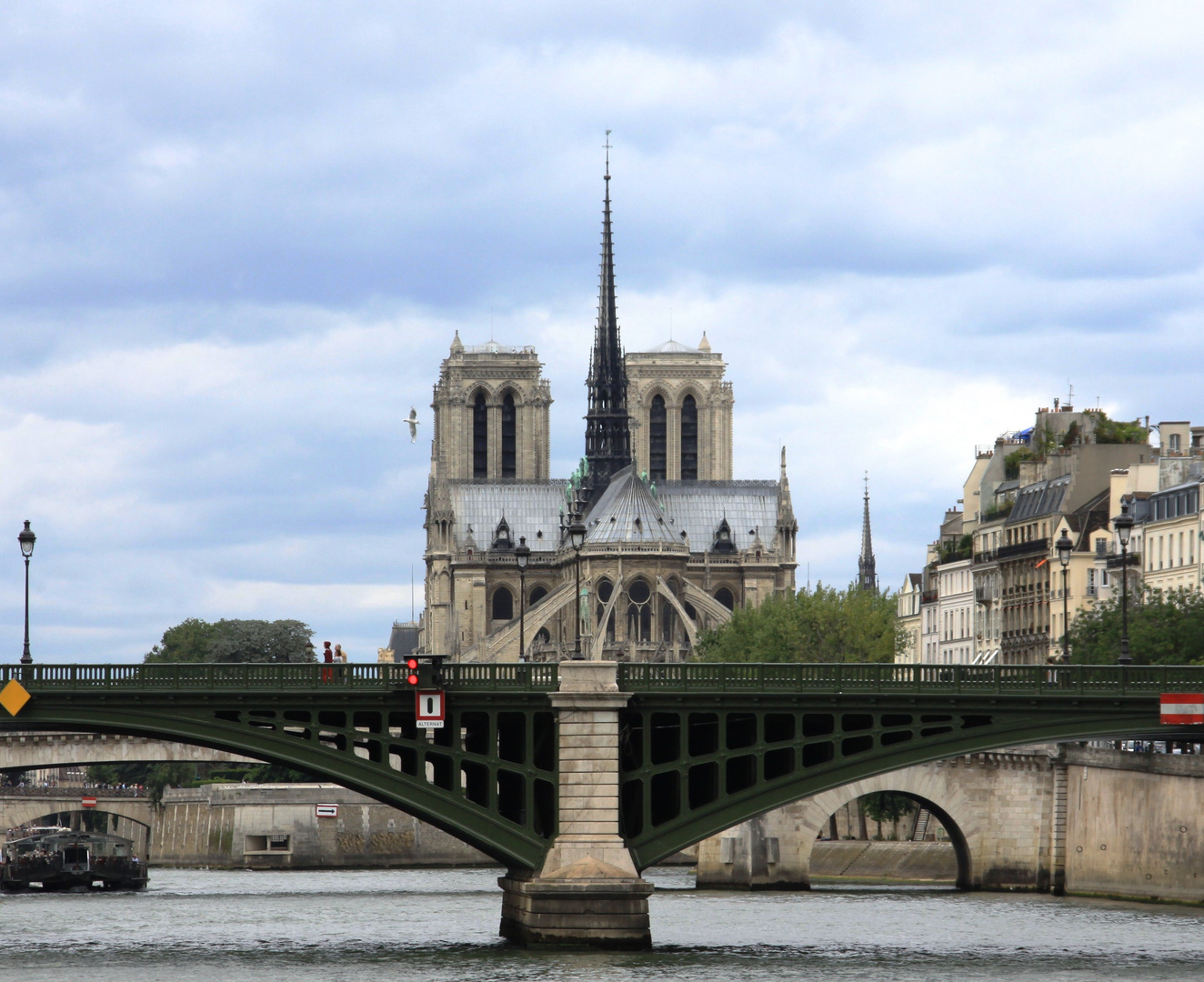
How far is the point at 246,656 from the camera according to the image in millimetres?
146000

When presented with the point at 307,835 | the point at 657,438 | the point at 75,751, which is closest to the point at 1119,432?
the point at 307,835

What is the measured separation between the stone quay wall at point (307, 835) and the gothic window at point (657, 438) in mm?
84082

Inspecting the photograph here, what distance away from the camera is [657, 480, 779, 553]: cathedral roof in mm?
186125

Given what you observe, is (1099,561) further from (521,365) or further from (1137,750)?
(521,365)

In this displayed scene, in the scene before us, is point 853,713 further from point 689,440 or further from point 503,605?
point 689,440

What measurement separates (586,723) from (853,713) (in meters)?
5.30

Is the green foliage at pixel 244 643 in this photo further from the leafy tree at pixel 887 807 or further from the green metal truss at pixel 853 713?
the green metal truss at pixel 853 713

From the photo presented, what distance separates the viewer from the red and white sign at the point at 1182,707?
5484 cm

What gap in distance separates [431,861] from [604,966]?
57.2 meters

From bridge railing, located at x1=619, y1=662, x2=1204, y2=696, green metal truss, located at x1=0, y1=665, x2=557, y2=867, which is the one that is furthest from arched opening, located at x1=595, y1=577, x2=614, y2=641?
green metal truss, located at x1=0, y1=665, x2=557, y2=867

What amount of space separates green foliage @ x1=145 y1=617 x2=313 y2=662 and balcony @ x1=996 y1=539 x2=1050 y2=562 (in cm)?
4029

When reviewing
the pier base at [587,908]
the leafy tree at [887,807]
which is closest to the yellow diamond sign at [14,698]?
the pier base at [587,908]

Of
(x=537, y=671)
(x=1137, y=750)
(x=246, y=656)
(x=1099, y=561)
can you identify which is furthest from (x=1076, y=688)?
(x=246, y=656)

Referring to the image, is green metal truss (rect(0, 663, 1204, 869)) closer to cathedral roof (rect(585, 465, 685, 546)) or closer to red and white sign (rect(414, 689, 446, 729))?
red and white sign (rect(414, 689, 446, 729))
